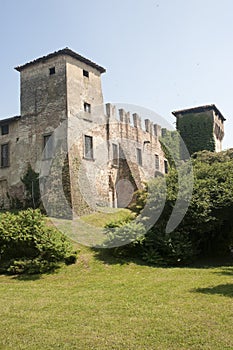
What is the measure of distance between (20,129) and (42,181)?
4967mm

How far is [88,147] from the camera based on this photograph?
2827cm

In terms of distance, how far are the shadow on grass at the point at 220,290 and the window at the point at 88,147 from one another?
18.0 metres

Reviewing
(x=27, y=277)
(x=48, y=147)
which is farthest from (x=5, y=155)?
(x=27, y=277)

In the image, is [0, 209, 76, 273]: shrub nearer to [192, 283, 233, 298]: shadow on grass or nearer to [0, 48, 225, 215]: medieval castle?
[192, 283, 233, 298]: shadow on grass

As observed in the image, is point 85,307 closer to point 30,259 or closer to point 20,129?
point 30,259

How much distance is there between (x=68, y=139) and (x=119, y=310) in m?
18.6

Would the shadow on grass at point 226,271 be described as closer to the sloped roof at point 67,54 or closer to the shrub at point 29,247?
the shrub at point 29,247

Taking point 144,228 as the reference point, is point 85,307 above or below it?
below

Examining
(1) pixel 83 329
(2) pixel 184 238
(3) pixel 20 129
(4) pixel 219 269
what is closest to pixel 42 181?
(3) pixel 20 129

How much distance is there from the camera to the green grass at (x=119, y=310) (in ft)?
22.7

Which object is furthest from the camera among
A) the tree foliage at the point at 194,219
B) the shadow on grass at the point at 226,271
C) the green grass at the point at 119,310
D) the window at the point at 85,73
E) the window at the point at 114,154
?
the window at the point at 114,154

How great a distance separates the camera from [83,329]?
760cm

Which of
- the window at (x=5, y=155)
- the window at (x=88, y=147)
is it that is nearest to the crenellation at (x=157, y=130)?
the window at (x=88, y=147)

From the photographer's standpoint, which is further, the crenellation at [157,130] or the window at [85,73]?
the crenellation at [157,130]
